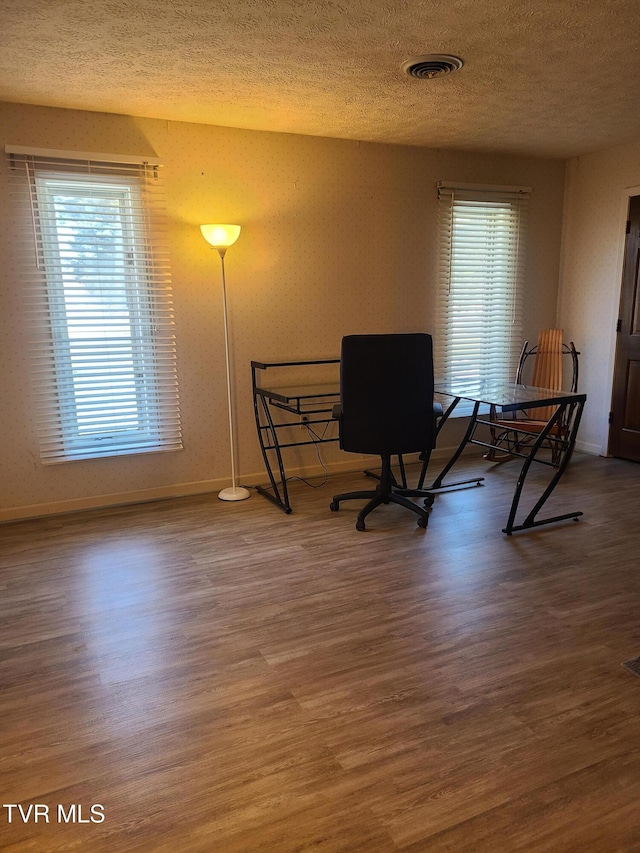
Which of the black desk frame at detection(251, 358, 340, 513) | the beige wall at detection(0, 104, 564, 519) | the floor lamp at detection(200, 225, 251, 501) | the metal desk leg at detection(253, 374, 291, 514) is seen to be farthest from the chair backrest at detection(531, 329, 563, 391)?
the floor lamp at detection(200, 225, 251, 501)

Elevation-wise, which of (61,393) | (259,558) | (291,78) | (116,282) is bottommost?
(259,558)

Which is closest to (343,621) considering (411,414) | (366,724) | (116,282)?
(366,724)

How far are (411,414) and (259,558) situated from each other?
3.68 ft

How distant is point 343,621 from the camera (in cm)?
251

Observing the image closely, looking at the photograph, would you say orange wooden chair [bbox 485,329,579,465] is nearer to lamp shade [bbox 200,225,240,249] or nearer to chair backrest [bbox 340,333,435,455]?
chair backrest [bbox 340,333,435,455]

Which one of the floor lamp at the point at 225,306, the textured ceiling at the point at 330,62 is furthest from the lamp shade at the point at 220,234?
the textured ceiling at the point at 330,62

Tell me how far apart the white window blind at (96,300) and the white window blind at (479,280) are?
7.12 feet

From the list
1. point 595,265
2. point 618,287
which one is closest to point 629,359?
point 618,287

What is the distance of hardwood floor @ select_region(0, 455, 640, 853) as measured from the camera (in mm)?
1557

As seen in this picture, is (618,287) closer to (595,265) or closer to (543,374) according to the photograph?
(595,265)

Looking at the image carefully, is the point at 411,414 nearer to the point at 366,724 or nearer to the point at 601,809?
the point at 366,724

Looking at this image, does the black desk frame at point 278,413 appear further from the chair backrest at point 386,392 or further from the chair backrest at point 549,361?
the chair backrest at point 549,361

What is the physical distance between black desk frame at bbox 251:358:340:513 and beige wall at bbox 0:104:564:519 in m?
0.09

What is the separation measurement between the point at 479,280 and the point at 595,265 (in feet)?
3.12
